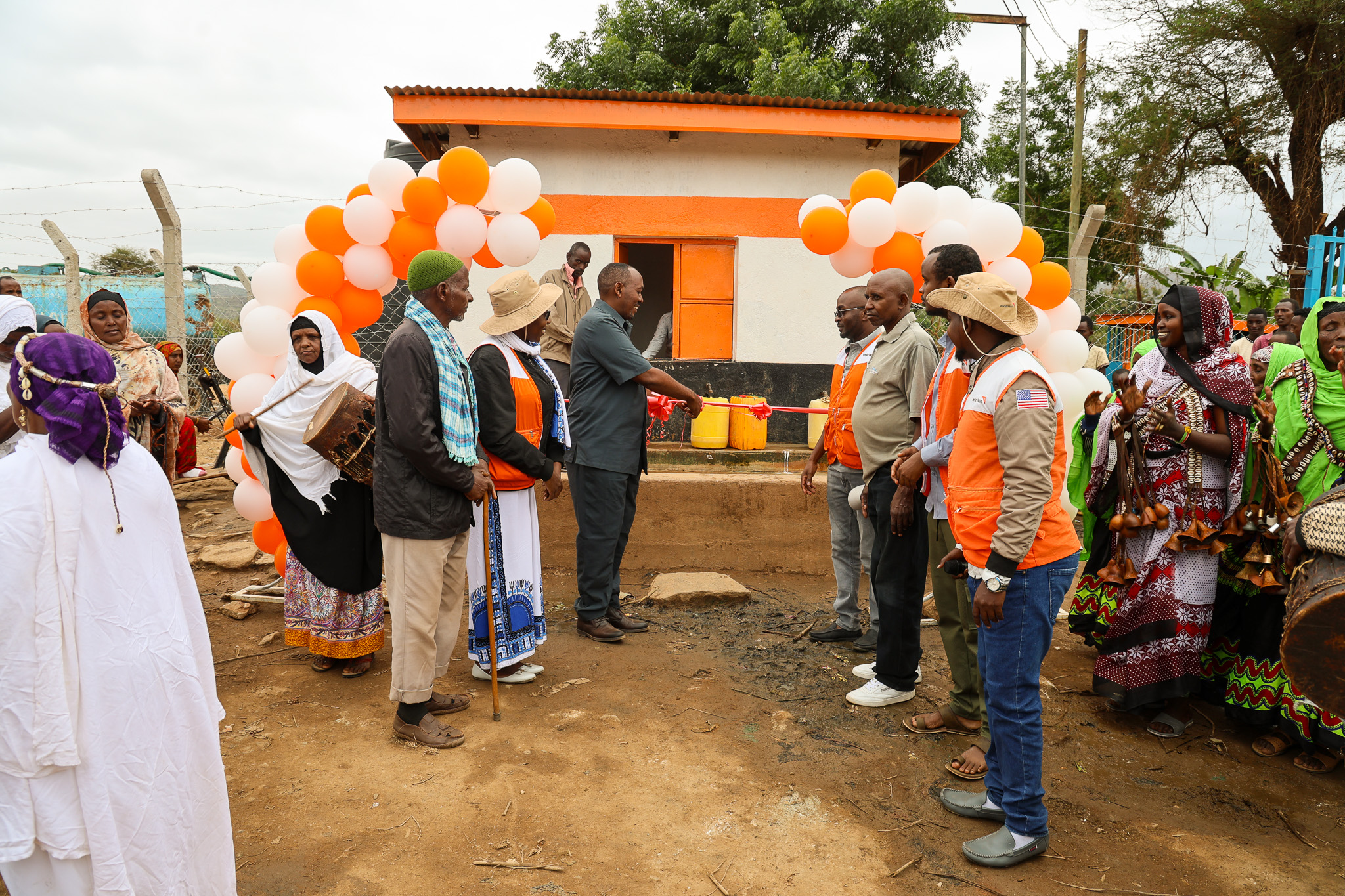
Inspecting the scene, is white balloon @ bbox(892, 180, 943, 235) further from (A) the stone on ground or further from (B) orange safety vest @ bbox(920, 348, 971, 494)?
(A) the stone on ground

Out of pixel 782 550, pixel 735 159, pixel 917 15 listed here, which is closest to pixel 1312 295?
pixel 782 550

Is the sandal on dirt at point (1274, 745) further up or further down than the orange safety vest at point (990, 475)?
further down

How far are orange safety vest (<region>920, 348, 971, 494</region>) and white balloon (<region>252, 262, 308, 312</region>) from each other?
147 inches

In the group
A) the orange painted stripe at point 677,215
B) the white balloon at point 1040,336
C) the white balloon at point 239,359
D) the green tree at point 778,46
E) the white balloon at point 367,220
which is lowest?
the white balloon at point 239,359

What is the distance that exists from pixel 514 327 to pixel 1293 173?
13918mm

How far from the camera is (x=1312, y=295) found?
21.1 ft

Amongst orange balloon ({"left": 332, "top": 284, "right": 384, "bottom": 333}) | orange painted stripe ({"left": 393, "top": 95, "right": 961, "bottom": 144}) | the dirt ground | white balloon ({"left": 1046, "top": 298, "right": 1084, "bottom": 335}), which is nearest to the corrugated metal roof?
orange painted stripe ({"left": 393, "top": 95, "right": 961, "bottom": 144})

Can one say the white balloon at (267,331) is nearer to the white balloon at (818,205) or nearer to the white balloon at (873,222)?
the white balloon at (818,205)

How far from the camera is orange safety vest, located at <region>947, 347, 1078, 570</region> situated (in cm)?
260

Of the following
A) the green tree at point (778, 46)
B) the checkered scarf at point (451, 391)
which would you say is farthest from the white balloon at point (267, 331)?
the green tree at point (778, 46)

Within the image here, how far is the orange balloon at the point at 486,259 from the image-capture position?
17.0 ft

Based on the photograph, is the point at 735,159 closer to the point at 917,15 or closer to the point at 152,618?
the point at 152,618

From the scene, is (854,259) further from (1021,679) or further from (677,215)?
(677,215)

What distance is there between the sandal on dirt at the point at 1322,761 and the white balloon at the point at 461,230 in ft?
16.2
